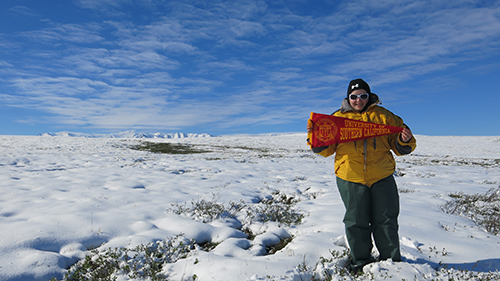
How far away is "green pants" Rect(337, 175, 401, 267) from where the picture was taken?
135 inches

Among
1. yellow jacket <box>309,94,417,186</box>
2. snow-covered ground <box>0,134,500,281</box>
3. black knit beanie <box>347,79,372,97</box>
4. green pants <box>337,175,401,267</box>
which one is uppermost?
black knit beanie <box>347,79,372,97</box>

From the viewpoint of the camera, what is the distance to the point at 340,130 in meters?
3.46

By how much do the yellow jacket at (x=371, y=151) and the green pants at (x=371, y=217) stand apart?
132 millimetres

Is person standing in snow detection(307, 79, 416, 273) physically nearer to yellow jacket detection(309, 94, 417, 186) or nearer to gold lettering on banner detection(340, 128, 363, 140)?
yellow jacket detection(309, 94, 417, 186)

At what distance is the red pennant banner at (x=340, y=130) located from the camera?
3314 millimetres

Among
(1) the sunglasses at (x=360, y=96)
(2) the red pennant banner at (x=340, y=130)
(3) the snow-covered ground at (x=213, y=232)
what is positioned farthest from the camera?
(3) the snow-covered ground at (x=213, y=232)

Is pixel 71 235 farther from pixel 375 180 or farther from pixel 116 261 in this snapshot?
pixel 375 180

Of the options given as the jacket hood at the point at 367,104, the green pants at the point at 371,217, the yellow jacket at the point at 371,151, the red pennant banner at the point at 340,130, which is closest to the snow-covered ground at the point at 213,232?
the green pants at the point at 371,217

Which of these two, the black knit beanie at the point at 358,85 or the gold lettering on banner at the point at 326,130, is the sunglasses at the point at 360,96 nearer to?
the black knit beanie at the point at 358,85

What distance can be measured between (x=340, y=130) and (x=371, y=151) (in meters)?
0.53

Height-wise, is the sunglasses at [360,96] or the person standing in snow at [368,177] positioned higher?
the sunglasses at [360,96]

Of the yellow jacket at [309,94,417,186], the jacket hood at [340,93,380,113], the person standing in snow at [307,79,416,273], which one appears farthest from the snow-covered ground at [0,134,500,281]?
the jacket hood at [340,93,380,113]

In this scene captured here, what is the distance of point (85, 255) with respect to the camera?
14.0 feet

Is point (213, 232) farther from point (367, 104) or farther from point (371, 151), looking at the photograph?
point (367, 104)
